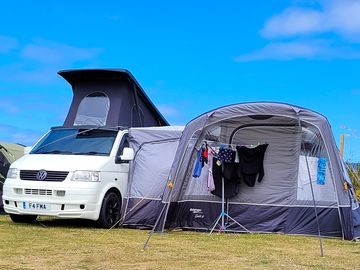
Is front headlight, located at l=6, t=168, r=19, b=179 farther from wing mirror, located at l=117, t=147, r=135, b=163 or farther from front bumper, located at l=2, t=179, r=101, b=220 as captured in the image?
wing mirror, located at l=117, t=147, r=135, b=163

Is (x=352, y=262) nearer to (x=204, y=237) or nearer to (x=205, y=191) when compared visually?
(x=204, y=237)

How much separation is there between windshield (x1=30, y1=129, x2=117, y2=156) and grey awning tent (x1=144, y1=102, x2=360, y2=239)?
1.44 m

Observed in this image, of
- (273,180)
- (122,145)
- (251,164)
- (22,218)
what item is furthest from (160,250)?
(22,218)

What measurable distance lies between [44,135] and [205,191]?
3.47 meters

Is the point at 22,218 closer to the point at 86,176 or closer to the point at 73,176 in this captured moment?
the point at 73,176

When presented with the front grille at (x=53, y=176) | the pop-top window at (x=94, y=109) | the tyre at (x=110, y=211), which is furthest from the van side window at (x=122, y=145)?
the pop-top window at (x=94, y=109)

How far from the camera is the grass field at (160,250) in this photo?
6547 millimetres

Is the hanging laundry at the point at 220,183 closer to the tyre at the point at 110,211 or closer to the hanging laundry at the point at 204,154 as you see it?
the hanging laundry at the point at 204,154

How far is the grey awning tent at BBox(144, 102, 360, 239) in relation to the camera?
9.80 m

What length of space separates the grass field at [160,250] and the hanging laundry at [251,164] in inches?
52.9

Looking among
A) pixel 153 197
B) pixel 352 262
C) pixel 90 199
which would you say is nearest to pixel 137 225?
pixel 153 197

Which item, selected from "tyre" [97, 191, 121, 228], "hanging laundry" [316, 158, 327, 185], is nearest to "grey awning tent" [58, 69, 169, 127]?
"tyre" [97, 191, 121, 228]

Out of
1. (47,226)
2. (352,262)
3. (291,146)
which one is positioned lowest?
(352,262)

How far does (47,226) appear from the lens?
10453 mm
